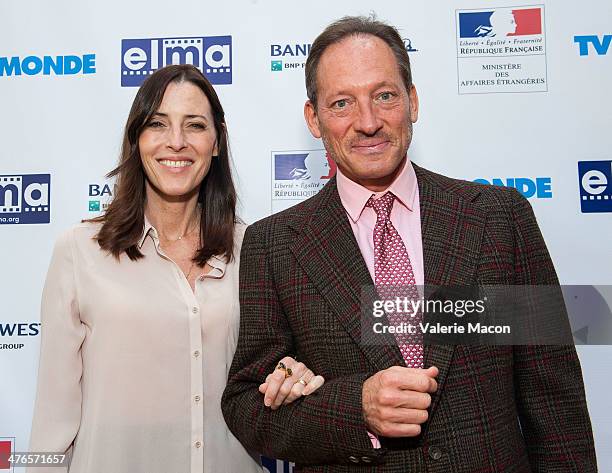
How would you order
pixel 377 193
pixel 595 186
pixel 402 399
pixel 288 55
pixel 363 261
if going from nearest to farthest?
1. pixel 402 399
2. pixel 363 261
3. pixel 377 193
4. pixel 595 186
5. pixel 288 55

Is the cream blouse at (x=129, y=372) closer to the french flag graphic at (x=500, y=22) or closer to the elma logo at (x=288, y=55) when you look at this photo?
the elma logo at (x=288, y=55)

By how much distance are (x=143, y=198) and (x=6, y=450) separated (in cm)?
125

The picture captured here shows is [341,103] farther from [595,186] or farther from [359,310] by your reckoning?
[595,186]

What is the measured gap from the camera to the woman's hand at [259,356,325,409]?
3.95 ft

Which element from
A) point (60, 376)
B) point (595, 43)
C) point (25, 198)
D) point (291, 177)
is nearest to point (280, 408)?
point (60, 376)

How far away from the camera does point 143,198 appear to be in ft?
5.53

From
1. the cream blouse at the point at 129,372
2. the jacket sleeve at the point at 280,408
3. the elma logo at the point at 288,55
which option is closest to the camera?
the jacket sleeve at the point at 280,408

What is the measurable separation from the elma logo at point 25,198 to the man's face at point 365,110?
1402 millimetres

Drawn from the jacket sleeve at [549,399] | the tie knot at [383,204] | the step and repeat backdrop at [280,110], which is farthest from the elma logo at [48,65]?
the jacket sleeve at [549,399]

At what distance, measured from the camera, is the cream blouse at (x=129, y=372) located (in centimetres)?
147

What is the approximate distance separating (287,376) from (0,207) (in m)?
1.67

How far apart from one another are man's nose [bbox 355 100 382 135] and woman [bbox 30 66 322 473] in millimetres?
529

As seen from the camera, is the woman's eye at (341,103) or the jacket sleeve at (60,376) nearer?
the woman's eye at (341,103)

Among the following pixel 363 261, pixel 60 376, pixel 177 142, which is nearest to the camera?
pixel 363 261
